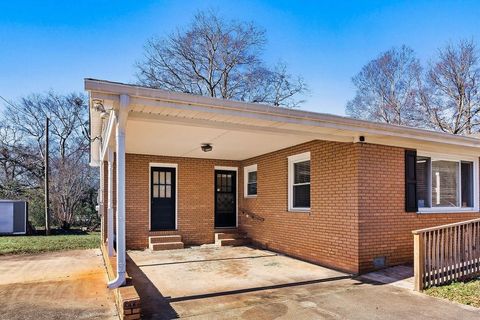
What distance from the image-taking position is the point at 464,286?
5715 mm

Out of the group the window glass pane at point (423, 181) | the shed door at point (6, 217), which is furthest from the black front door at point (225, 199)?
the shed door at point (6, 217)

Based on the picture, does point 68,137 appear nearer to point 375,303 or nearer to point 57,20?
point 57,20

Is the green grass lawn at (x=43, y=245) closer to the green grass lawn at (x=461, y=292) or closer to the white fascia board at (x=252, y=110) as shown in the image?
the white fascia board at (x=252, y=110)

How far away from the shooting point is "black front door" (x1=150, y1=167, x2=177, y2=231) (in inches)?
424

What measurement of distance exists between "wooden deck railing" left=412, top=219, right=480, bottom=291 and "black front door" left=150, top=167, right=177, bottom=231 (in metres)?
7.19

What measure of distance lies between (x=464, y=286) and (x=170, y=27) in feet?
67.1

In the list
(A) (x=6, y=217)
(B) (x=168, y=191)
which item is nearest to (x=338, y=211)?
(B) (x=168, y=191)

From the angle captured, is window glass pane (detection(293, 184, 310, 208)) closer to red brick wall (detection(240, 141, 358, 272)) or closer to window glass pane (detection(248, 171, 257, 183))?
red brick wall (detection(240, 141, 358, 272))

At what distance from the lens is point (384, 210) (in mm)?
7039

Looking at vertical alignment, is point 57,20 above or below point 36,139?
above

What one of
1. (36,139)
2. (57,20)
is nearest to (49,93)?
(36,139)

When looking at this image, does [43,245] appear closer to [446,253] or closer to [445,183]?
[446,253]

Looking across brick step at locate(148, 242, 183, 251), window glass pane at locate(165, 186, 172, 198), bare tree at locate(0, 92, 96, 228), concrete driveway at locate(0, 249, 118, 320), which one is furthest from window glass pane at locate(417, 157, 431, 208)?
bare tree at locate(0, 92, 96, 228)

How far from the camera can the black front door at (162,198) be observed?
35.3ft
